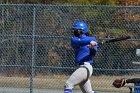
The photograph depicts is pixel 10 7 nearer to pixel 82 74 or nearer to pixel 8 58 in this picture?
pixel 8 58

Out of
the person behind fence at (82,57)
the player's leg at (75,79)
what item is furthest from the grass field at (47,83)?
the player's leg at (75,79)

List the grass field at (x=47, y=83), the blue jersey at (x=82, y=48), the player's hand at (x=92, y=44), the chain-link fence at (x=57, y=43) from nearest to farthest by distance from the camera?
the player's hand at (x=92, y=44) < the blue jersey at (x=82, y=48) < the chain-link fence at (x=57, y=43) < the grass field at (x=47, y=83)

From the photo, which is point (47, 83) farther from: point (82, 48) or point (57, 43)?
point (82, 48)

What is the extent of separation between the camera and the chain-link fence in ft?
44.0

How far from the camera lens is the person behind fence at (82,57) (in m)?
10.4

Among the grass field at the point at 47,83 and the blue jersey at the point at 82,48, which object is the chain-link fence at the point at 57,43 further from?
the blue jersey at the point at 82,48

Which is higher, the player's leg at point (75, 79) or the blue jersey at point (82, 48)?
the blue jersey at point (82, 48)

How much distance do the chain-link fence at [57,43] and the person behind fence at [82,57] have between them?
2513 mm

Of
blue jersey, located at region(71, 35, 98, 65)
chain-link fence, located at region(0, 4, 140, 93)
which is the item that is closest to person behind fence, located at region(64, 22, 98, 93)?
blue jersey, located at region(71, 35, 98, 65)

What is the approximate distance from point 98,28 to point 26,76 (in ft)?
7.32

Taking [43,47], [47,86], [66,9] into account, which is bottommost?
[47,86]

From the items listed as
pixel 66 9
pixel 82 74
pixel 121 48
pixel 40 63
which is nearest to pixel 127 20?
pixel 121 48

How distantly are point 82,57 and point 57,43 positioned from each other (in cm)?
299

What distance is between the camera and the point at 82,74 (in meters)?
10.4
